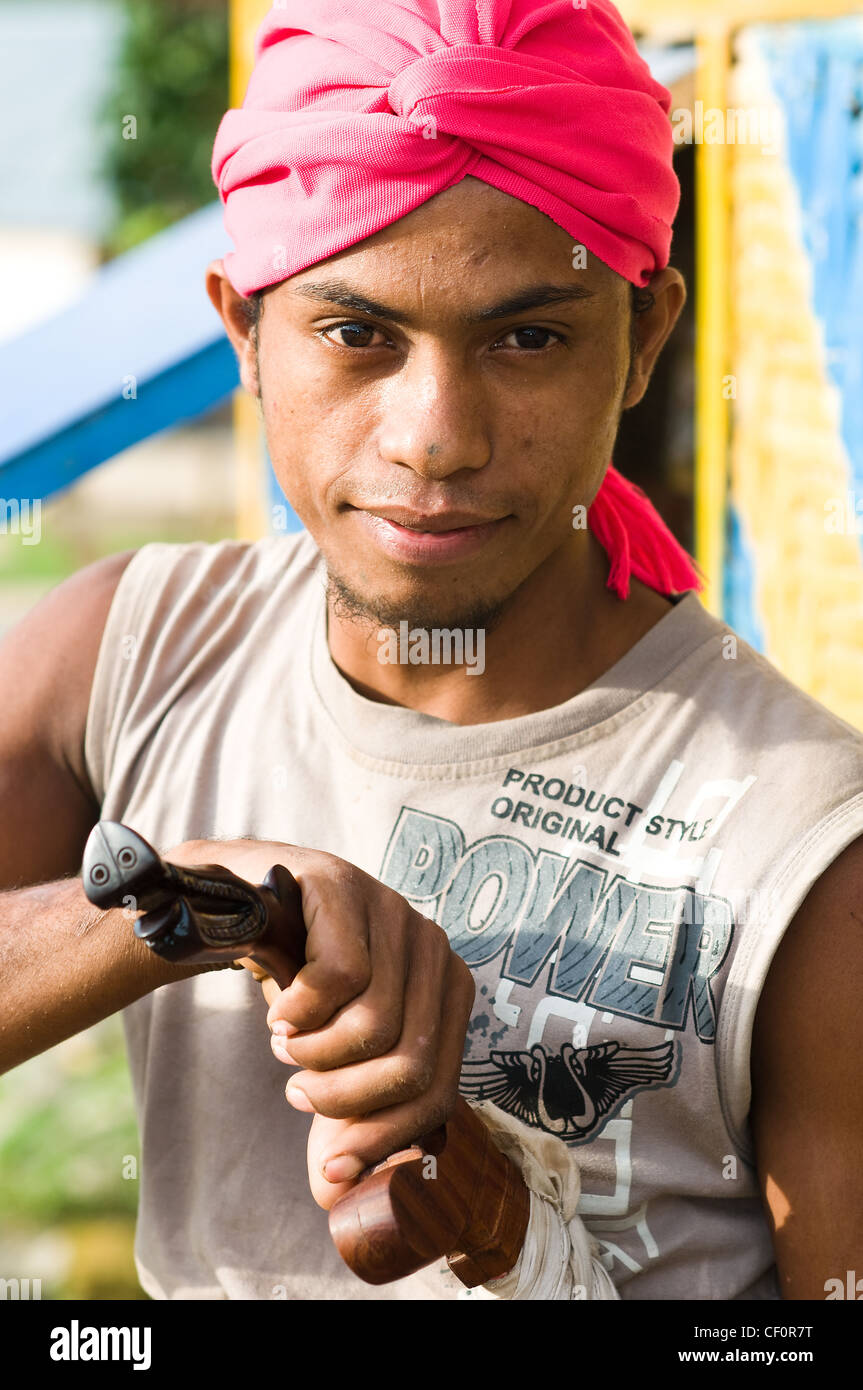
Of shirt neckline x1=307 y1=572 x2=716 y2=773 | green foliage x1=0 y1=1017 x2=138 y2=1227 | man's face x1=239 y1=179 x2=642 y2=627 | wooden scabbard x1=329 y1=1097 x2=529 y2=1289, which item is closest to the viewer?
wooden scabbard x1=329 y1=1097 x2=529 y2=1289

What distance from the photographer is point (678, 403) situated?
12.8 ft

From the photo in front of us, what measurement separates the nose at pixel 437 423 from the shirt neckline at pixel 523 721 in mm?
352

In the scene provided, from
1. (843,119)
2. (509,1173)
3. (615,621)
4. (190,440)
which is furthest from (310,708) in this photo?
(190,440)

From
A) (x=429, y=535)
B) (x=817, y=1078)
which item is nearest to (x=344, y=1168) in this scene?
(x=817, y=1078)

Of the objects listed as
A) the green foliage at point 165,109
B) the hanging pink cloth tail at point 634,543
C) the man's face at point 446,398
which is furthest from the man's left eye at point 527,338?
the green foliage at point 165,109

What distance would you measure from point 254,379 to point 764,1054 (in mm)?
1057

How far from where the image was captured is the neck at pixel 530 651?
1.94 metres

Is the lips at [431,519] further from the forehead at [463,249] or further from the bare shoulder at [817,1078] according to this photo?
the bare shoulder at [817,1078]

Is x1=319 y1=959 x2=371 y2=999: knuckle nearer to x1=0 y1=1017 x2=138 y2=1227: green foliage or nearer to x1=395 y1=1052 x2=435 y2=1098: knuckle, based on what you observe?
x1=395 y1=1052 x2=435 y2=1098: knuckle

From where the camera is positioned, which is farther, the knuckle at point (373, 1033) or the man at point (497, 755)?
the man at point (497, 755)

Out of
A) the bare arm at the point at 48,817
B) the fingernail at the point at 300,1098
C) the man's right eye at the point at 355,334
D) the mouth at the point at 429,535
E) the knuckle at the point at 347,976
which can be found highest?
the man's right eye at the point at 355,334

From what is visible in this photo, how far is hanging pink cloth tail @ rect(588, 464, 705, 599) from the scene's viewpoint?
1989 millimetres

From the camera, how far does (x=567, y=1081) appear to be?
1.77 meters

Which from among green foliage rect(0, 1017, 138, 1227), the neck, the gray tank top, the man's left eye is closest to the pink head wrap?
the man's left eye
